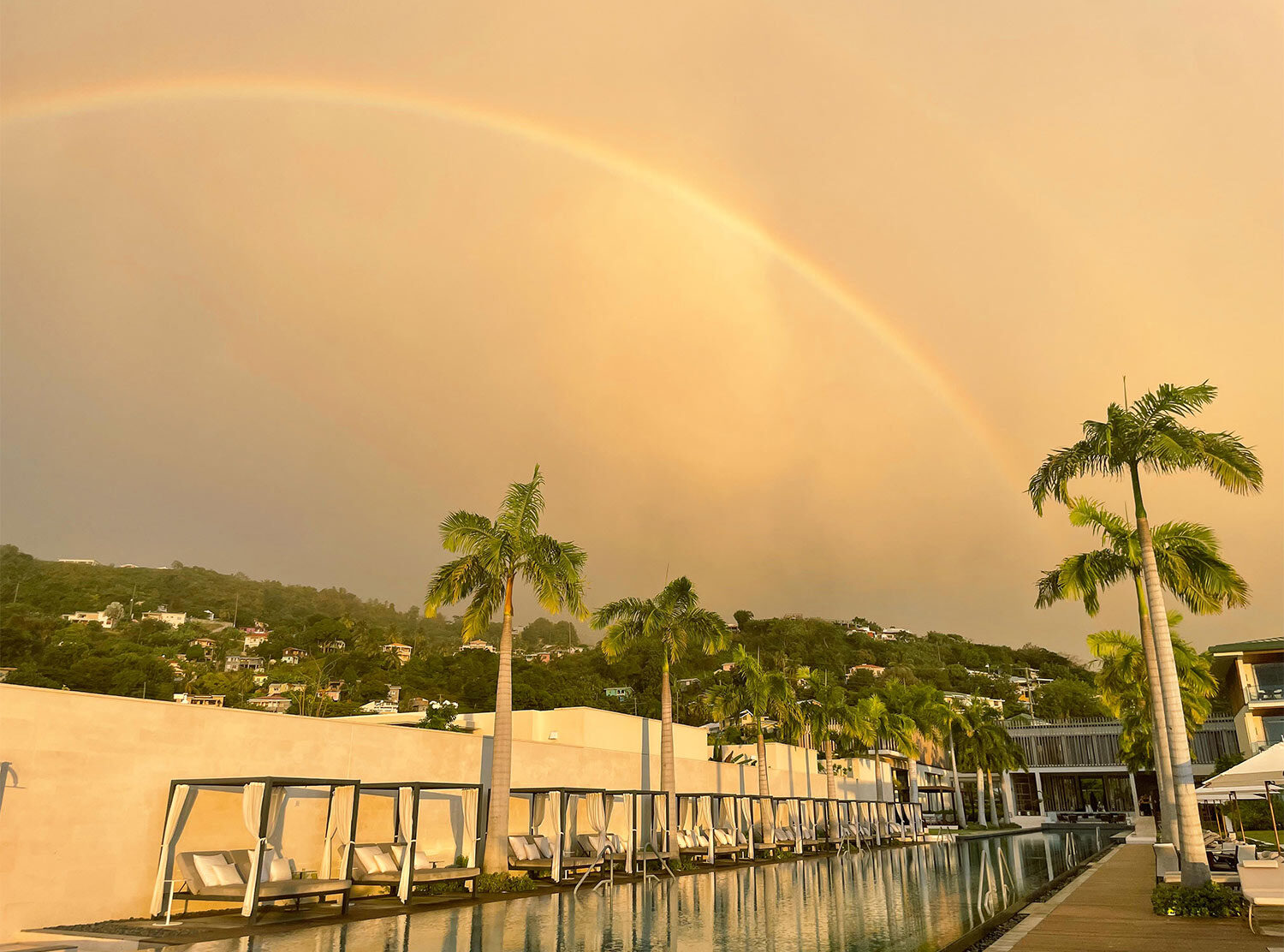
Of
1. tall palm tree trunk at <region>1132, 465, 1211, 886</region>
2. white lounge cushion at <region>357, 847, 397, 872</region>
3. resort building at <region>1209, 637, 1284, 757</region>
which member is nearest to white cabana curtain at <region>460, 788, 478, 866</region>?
white lounge cushion at <region>357, 847, 397, 872</region>

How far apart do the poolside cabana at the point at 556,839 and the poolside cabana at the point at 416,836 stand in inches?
51.9

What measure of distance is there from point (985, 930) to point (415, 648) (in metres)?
132

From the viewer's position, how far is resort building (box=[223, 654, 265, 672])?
4869 inches

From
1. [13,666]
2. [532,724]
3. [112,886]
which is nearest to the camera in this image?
[112,886]

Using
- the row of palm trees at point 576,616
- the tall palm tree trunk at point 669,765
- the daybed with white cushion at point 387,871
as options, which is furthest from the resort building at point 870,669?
the daybed with white cushion at point 387,871

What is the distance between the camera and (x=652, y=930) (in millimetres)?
13977

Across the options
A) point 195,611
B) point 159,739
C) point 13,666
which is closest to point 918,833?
point 159,739

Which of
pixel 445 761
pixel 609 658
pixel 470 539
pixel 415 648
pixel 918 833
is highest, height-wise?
pixel 415 648

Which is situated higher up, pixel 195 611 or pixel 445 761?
pixel 195 611

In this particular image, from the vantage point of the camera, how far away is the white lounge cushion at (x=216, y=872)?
1497 cm

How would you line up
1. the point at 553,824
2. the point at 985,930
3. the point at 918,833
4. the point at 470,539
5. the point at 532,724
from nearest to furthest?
the point at 985,930
the point at 470,539
the point at 553,824
the point at 532,724
the point at 918,833

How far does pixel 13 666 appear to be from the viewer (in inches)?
3381

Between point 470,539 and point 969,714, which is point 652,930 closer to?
point 470,539

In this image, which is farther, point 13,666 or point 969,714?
point 13,666
